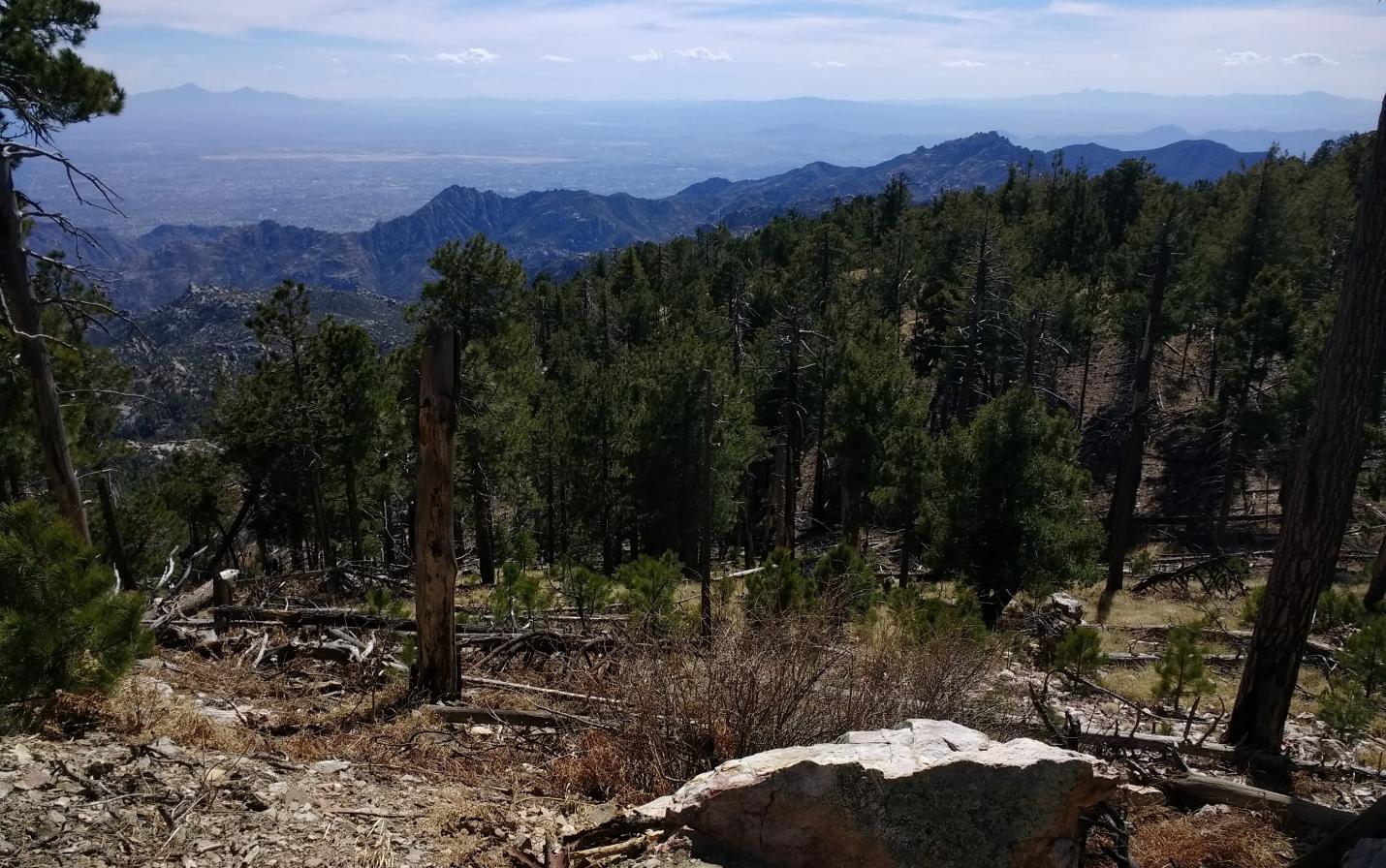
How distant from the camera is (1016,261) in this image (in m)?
33.3

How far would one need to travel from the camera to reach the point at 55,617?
512cm

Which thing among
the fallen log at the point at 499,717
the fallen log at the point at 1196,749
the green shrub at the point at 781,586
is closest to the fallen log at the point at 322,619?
the fallen log at the point at 499,717

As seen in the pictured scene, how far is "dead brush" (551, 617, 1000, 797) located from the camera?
5418mm

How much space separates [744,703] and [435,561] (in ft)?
11.1

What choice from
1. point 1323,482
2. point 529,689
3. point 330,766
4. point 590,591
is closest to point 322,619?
point 590,591

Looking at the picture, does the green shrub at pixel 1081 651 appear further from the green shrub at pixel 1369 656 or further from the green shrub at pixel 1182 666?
the green shrub at pixel 1369 656

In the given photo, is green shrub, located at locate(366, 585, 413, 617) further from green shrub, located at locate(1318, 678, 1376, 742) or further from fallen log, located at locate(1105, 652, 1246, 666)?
fallen log, located at locate(1105, 652, 1246, 666)

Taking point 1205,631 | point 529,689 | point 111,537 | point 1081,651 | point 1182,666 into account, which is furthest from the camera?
point 111,537

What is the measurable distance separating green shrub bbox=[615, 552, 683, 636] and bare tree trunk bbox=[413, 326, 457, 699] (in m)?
1.76

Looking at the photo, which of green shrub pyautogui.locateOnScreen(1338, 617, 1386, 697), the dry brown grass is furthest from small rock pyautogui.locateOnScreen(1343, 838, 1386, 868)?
green shrub pyautogui.locateOnScreen(1338, 617, 1386, 697)

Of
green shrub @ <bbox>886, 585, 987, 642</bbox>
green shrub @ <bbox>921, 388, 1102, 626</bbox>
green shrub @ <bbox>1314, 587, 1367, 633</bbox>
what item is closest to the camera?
green shrub @ <bbox>886, 585, 987, 642</bbox>

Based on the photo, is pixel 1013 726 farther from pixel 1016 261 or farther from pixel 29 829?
pixel 1016 261

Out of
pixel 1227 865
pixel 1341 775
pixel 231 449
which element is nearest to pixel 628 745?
pixel 1227 865

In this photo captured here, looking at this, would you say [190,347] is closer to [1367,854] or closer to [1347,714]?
[1347,714]
